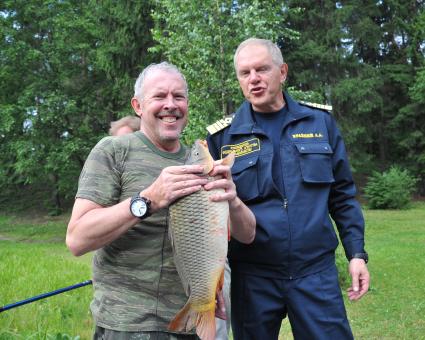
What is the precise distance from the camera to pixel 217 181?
6.63 feet

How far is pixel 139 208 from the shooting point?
77.6 inches

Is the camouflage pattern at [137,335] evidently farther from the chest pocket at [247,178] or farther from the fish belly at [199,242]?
the chest pocket at [247,178]

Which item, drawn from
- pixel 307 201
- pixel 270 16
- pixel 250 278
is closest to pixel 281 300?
pixel 250 278

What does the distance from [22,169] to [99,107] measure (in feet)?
19.7

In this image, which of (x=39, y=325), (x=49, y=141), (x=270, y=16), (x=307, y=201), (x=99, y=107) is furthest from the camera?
(x=99, y=107)

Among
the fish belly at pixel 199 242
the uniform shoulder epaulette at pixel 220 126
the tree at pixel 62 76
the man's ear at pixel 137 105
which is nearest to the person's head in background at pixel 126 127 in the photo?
the uniform shoulder epaulette at pixel 220 126

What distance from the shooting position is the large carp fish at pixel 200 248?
2020 mm

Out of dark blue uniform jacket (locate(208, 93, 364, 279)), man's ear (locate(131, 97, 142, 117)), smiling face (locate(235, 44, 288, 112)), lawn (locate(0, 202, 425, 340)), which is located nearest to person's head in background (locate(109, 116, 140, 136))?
lawn (locate(0, 202, 425, 340))

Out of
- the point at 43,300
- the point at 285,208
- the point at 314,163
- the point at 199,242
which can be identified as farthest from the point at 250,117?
the point at 43,300

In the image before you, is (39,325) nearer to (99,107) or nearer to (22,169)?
(22,169)

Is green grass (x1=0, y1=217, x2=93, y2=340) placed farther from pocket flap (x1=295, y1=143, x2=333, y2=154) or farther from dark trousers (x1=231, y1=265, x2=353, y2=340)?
pocket flap (x1=295, y1=143, x2=333, y2=154)

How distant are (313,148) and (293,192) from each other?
302mm

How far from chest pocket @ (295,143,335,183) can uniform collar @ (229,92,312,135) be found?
0.67ft

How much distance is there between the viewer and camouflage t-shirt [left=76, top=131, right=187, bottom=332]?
2.19 metres
